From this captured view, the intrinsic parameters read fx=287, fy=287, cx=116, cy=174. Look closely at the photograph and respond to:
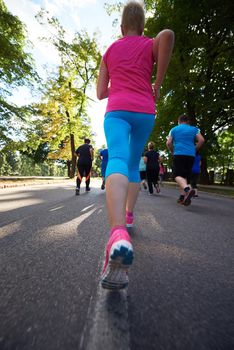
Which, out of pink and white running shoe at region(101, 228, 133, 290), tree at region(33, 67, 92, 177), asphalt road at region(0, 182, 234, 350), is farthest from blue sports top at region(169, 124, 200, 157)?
tree at region(33, 67, 92, 177)

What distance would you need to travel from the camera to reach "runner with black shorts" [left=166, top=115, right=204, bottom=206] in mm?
6688

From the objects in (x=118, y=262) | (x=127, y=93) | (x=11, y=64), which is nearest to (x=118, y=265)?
(x=118, y=262)

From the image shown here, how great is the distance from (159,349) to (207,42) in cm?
1699

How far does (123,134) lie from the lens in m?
2.02

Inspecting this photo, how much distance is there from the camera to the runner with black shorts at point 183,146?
21.9 feet

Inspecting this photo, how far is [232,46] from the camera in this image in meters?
14.9

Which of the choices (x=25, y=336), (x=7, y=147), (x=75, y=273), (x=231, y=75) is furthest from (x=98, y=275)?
(x=231, y=75)

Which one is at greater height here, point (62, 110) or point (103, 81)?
point (62, 110)

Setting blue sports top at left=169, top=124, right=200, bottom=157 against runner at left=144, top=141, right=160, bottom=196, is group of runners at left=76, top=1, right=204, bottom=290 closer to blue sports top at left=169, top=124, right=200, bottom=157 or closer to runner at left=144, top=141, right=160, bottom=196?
blue sports top at left=169, top=124, right=200, bottom=157

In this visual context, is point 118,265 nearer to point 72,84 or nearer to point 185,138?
point 185,138

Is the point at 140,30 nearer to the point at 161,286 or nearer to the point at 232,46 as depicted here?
the point at 161,286

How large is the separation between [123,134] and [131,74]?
20.3 inches

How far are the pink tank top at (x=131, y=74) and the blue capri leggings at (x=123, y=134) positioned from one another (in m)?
0.06

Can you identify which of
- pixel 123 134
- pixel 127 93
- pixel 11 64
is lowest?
pixel 123 134
